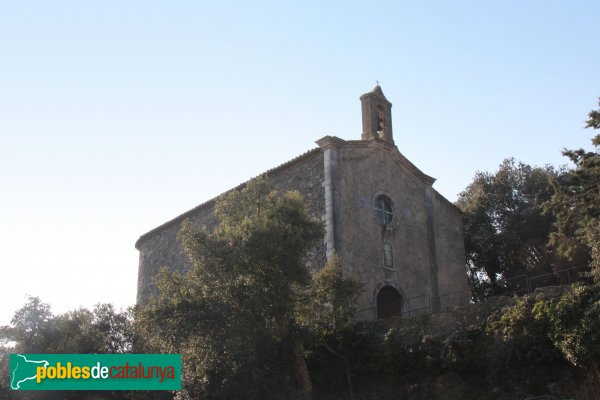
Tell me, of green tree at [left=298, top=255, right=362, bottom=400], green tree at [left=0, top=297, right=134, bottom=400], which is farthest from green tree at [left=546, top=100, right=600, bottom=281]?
green tree at [left=0, top=297, right=134, bottom=400]

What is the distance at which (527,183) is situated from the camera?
3288cm

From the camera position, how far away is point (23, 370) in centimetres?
1883

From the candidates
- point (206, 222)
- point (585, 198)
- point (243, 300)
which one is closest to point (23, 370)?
point (243, 300)

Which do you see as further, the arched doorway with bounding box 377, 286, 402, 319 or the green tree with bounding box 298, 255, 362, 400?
the arched doorway with bounding box 377, 286, 402, 319

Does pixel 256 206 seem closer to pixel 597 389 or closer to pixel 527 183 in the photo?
pixel 597 389

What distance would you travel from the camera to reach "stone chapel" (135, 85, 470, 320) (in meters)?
23.6

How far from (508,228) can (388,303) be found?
33.7 feet

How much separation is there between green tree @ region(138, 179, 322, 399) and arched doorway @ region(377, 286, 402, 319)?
6945 millimetres

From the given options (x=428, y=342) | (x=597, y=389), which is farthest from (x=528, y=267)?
(x=597, y=389)

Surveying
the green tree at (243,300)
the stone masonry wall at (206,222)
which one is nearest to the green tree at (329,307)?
the green tree at (243,300)

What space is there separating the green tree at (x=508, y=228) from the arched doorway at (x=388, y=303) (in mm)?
7034

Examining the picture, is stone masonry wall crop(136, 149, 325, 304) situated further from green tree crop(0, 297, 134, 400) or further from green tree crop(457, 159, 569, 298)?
green tree crop(457, 159, 569, 298)

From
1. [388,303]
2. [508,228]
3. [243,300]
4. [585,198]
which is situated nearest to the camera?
[243,300]

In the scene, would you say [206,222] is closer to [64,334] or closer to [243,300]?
[64,334]
